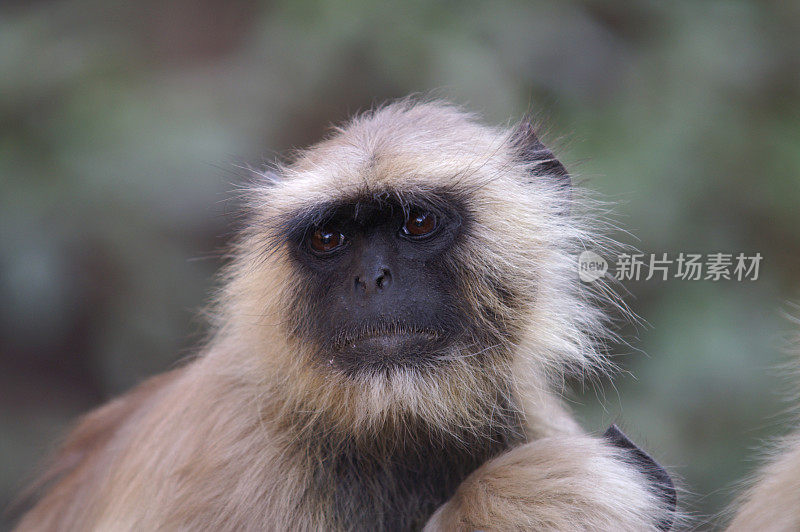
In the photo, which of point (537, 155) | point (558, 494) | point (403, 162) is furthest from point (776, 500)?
point (537, 155)

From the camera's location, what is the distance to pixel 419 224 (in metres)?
2.71

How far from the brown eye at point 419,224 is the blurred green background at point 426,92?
1812 mm

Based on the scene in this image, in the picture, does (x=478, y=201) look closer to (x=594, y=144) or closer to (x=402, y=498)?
(x=402, y=498)

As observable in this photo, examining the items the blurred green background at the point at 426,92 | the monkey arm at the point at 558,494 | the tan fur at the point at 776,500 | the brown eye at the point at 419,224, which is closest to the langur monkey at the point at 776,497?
the tan fur at the point at 776,500

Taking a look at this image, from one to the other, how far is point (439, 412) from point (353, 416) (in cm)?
26

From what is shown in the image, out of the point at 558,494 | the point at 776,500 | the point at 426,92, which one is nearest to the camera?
the point at 776,500

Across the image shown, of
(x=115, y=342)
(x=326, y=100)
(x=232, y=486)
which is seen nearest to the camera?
(x=232, y=486)

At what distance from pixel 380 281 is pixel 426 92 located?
2.12 metres

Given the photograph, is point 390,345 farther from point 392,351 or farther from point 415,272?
point 415,272

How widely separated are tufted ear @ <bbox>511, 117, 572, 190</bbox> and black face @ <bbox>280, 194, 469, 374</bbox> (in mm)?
427

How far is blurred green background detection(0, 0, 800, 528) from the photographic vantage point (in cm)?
442

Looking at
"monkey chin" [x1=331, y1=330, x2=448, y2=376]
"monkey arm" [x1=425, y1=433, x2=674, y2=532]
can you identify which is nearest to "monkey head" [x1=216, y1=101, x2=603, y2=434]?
"monkey chin" [x1=331, y1=330, x2=448, y2=376]

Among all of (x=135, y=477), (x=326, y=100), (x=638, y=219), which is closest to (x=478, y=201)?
(x=135, y=477)

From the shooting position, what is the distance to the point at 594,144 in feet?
15.5
